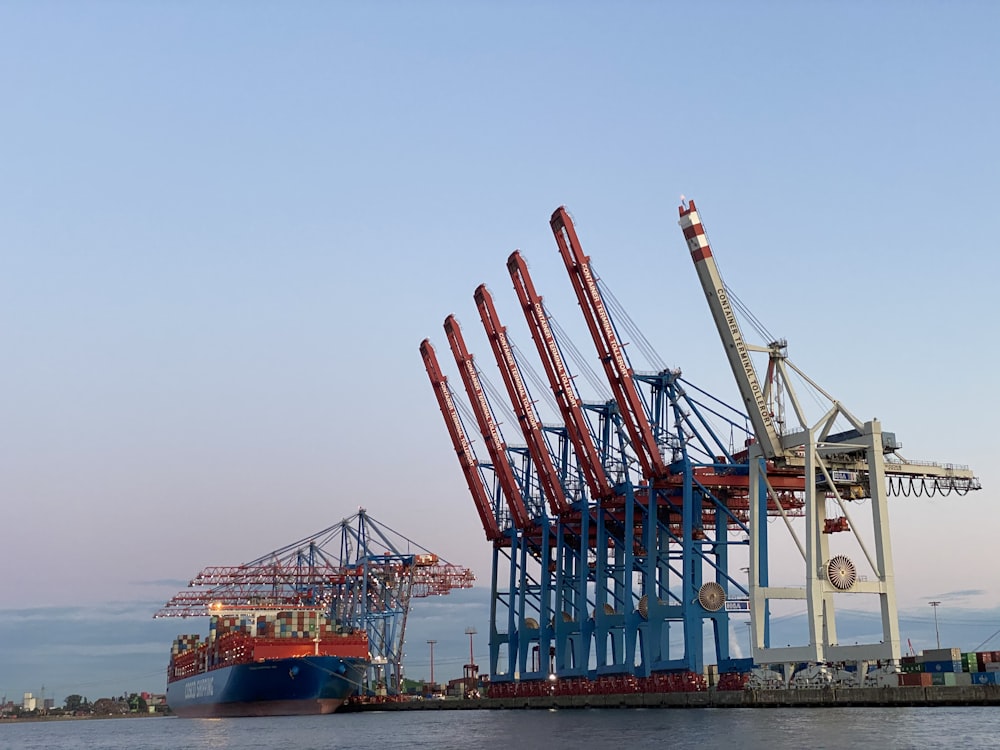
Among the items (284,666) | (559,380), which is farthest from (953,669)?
(284,666)

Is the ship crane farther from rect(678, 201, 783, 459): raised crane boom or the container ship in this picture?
the container ship

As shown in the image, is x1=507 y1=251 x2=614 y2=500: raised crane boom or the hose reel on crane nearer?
the hose reel on crane

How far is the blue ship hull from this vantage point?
100188 millimetres

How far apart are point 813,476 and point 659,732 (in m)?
15.6

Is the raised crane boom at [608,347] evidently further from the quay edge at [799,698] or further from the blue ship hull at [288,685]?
the blue ship hull at [288,685]

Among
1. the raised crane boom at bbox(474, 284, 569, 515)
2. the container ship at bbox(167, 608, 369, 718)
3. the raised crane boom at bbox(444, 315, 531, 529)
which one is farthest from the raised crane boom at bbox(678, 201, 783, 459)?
the container ship at bbox(167, 608, 369, 718)

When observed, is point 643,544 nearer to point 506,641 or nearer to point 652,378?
point 652,378

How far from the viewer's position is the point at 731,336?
6456cm

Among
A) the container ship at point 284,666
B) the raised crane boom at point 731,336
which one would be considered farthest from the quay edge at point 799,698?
the container ship at point 284,666

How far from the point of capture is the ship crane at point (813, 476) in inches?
2306

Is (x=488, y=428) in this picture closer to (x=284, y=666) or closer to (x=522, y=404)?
(x=522, y=404)

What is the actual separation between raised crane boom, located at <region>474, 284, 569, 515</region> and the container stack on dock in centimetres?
3170

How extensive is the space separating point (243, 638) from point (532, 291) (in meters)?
43.4

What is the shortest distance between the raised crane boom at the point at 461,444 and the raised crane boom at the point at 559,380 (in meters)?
18.0
